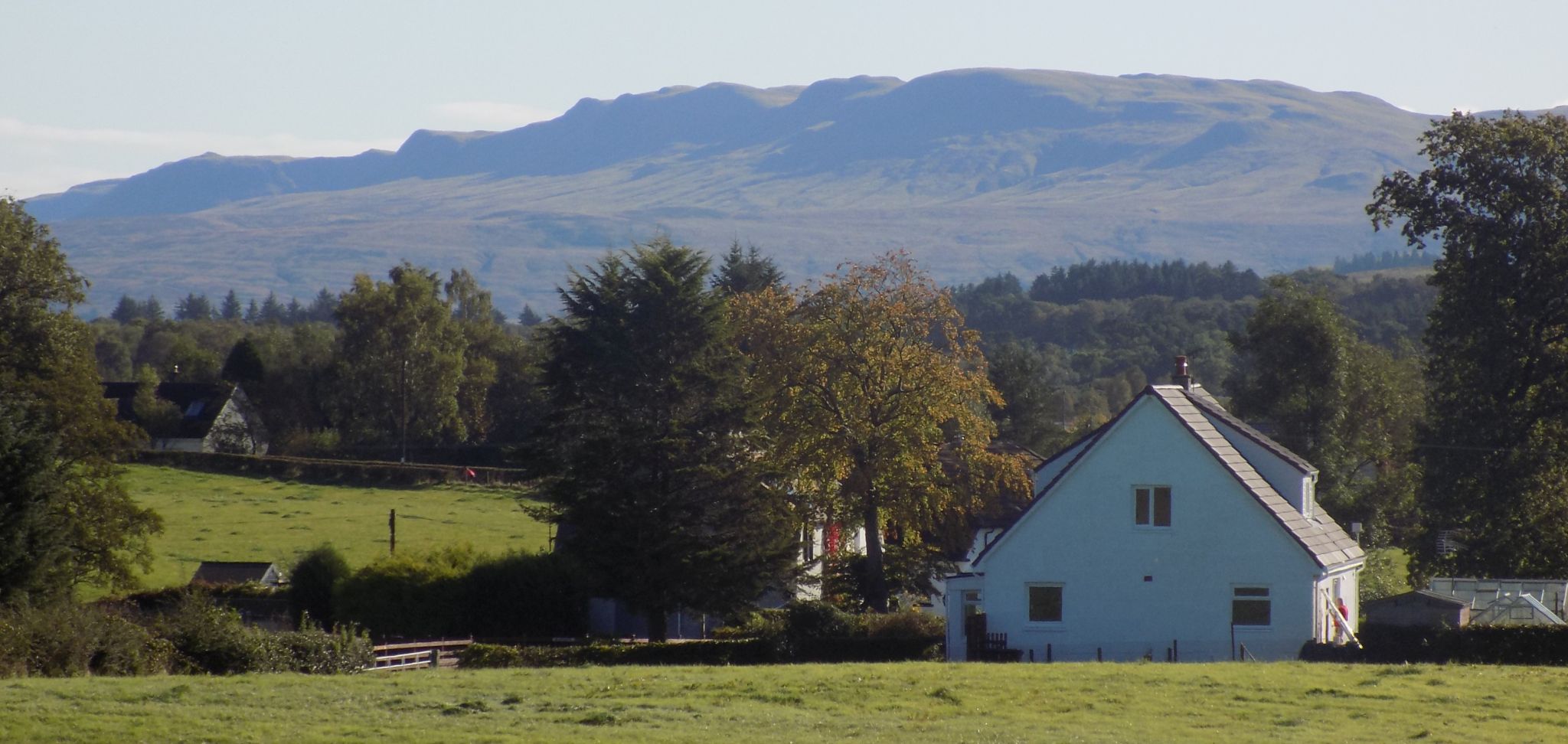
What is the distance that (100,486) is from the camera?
44.5m

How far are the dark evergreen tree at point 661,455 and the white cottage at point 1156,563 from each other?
7593 mm

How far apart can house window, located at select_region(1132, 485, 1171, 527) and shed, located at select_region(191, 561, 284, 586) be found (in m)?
30.1

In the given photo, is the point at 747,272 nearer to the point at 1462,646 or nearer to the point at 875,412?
the point at 875,412

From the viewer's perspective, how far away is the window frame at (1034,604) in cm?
3431

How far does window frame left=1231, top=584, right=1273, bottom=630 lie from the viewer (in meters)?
32.9

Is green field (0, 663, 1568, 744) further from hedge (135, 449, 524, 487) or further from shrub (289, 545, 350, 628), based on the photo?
hedge (135, 449, 524, 487)

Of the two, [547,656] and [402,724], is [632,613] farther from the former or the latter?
[402,724]

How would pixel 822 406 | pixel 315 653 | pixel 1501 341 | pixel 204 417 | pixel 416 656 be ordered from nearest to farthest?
1. pixel 315 653
2. pixel 416 656
3. pixel 1501 341
4. pixel 822 406
5. pixel 204 417

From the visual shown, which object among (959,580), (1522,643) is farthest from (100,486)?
(1522,643)

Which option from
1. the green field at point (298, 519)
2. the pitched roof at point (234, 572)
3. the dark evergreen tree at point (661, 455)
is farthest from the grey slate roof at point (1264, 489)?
the pitched roof at point (234, 572)

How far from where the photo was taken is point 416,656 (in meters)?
29.5

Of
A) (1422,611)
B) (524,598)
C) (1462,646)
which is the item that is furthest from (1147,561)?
(524,598)

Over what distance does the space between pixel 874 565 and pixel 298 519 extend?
1350 inches

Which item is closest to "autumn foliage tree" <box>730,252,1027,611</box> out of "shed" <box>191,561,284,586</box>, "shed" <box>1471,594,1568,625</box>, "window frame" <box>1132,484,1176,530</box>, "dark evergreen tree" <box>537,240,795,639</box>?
"dark evergreen tree" <box>537,240,795,639</box>
